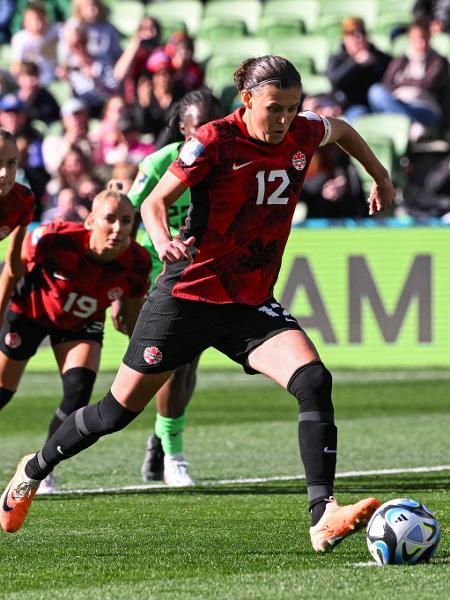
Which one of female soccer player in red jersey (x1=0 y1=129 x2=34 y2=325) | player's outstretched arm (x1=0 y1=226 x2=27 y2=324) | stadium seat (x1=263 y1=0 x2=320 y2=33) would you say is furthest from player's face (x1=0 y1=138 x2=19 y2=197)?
stadium seat (x1=263 y1=0 x2=320 y2=33)

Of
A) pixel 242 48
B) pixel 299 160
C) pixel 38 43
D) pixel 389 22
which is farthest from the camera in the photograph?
pixel 38 43

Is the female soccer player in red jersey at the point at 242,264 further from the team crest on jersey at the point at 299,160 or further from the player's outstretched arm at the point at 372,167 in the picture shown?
the player's outstretched arm at the point at 372,167

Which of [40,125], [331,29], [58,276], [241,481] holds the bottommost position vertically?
[40,125]

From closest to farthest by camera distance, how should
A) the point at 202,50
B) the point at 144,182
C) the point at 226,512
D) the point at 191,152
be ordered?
the point at 191,152, the point at 226,512, the point at 144,182, the point at 202,50

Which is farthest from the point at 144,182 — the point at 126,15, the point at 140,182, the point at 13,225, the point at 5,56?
the point at 126,15

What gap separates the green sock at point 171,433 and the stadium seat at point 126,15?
14.0 meters

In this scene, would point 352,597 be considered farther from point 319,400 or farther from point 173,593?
point 319,400

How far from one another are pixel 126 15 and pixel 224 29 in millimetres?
1761

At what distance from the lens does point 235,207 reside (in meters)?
5.82

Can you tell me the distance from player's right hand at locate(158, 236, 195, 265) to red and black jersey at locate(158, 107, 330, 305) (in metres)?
0.38

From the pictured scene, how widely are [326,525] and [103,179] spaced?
35.6 ft

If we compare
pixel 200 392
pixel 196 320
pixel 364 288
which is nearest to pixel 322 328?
pixel 364 288

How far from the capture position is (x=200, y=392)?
14070mm

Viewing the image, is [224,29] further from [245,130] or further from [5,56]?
[245,130]
